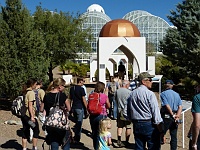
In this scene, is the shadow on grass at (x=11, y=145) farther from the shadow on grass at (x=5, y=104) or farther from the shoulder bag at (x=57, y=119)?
the shadow on grass at (x=5, y=104)

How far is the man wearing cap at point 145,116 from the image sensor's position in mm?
5156

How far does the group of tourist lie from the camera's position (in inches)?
205

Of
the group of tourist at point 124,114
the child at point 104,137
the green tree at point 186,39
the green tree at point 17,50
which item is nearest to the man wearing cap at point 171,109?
the group of tourist at point 124,114

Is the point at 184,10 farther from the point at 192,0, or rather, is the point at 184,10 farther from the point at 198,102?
the point at 198,102

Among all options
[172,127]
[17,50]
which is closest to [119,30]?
[17,50]

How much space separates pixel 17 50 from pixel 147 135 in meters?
8.87

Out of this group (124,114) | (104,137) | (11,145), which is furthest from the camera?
(11,145)

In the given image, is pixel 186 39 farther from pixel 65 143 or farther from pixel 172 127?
pixel 65 143

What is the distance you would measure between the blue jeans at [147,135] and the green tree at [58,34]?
1935 centimetres

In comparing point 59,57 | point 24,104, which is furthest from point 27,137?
point 59,57


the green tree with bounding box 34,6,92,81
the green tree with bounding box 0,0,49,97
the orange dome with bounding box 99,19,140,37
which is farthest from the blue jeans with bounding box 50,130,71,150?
the green tree with bounding box 34,6,92,81

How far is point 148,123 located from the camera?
17.1ft

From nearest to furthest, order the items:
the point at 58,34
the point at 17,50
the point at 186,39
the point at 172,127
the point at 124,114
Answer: the point at 172,127, the point at 124,114, the point at 17,50, the point at 186,39, the point at 58,34

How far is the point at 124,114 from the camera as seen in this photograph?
799 cm
